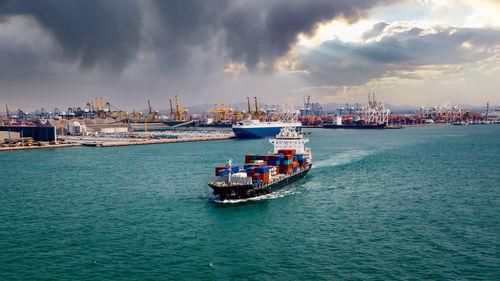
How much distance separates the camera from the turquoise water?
767 inches

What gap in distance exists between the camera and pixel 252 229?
2628cm

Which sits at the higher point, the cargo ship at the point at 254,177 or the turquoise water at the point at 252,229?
the cargo ship at the point at 254,177

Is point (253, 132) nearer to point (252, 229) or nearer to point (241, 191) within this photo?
point (241, 191)

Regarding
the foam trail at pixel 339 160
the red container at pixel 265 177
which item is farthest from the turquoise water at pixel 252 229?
the foam trail at pixel 339 160

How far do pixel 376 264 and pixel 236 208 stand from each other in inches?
567

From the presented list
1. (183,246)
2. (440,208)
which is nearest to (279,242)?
(183,246)

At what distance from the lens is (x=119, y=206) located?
32.6 m

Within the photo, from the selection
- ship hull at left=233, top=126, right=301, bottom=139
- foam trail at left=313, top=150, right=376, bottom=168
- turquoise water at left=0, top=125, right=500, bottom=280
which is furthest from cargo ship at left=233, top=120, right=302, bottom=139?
turquoise water at left=0, top=125, right=500, bottom=280

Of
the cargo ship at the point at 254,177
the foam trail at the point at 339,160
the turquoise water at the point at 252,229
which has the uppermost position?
the cargo ship at the point at 254,177

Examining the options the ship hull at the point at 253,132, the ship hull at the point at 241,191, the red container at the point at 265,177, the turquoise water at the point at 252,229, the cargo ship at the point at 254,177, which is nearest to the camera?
the turquoise water at the point at 252,229

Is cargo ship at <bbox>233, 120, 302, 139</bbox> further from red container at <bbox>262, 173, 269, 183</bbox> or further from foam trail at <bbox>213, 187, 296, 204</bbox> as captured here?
red container at <bbox>262, 173, 269, 183</bbox>

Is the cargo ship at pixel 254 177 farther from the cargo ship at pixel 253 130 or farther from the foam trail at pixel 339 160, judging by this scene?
the cargo ship at pixel 253 130

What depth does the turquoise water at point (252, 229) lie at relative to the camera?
1948 cm

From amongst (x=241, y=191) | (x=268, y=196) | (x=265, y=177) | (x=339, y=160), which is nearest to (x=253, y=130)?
(x=339, y=160)
